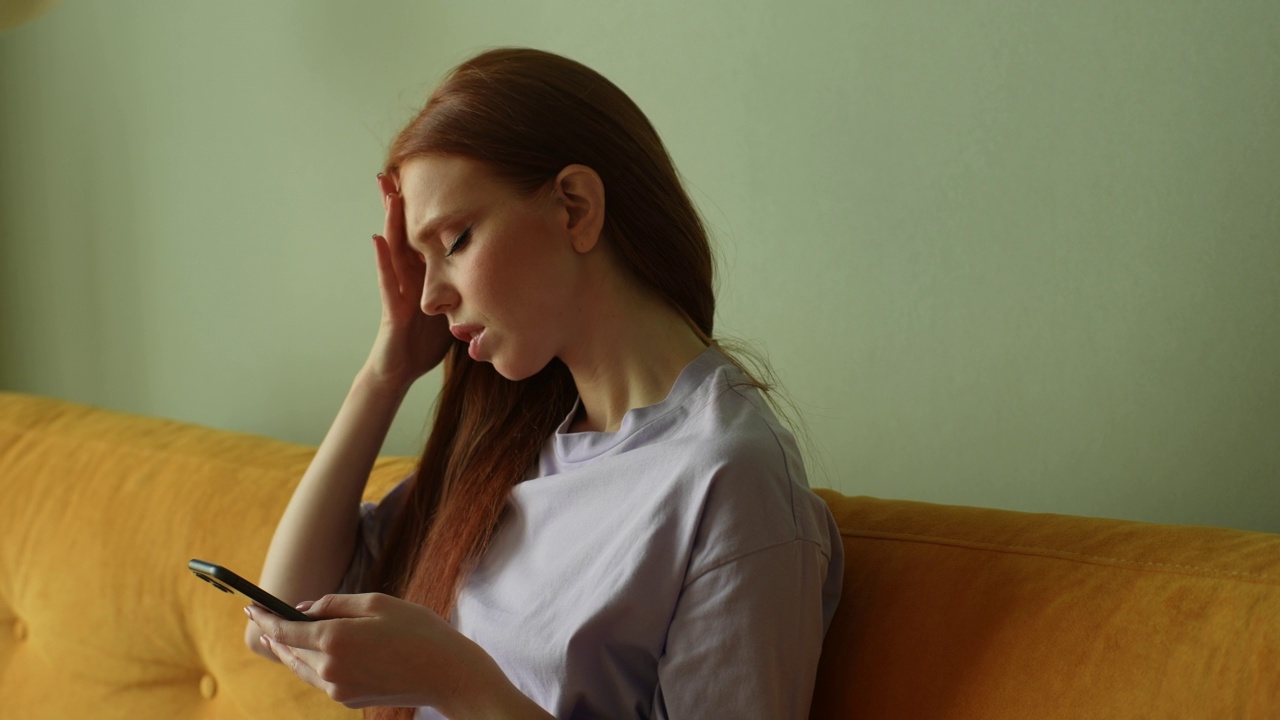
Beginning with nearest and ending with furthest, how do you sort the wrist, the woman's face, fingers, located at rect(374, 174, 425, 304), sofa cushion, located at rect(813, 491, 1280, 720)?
sofa cushion, located at rect(813, 491, 1280, 720) → the woman's face → fingers, located at rect(374, 174, 425, 304) → the wrist

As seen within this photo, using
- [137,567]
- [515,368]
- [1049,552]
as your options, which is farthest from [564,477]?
[137,567]

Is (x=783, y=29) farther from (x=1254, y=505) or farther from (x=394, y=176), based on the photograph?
(x=1254, y=505)

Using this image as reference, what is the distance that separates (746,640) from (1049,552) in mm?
250

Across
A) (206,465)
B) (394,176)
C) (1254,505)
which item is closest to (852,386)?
(1254,505)

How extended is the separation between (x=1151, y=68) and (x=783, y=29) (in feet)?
1.33

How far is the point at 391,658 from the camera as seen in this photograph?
84 cm

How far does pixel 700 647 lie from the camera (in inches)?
33.3

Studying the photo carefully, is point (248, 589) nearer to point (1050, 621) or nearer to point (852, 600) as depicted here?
point (852, 600)

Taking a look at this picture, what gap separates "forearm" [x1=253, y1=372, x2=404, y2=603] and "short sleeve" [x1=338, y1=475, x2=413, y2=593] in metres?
0.02

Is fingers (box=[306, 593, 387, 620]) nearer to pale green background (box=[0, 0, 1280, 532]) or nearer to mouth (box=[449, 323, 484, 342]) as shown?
mouth (box=[449, 323, 484, 342])

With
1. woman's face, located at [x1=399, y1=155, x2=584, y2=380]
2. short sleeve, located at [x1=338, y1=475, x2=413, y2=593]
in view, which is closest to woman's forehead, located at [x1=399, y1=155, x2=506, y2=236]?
woman's face, located at [x1=399, y1=155, x2=584, y2=380]

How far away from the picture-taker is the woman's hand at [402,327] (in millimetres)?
1170

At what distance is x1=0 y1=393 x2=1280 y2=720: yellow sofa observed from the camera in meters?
0.79

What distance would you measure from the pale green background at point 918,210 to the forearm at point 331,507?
1.23ft
